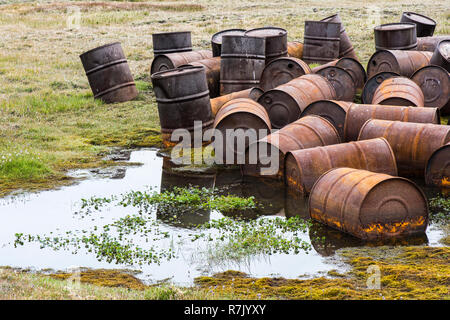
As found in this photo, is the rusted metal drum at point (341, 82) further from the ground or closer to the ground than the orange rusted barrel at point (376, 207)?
further from the ground

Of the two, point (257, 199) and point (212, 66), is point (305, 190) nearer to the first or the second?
point (257, 199)

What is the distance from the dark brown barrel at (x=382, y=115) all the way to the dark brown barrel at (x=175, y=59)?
5318 millimetres

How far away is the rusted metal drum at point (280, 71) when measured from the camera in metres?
12.7

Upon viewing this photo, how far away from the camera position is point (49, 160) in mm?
10203

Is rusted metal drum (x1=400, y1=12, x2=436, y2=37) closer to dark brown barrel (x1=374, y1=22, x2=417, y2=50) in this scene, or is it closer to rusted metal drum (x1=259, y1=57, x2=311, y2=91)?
dark brown barrel (x1=374, y1=22, x2=417, y2=50)

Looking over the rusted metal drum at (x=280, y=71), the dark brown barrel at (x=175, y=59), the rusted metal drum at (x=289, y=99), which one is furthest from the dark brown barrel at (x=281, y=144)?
the dark brown barrel at (x=175, y=59)

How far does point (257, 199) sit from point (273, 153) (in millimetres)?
880

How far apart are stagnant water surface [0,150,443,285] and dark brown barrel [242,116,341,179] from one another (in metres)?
0.23

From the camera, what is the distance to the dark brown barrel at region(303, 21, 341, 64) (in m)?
14.9

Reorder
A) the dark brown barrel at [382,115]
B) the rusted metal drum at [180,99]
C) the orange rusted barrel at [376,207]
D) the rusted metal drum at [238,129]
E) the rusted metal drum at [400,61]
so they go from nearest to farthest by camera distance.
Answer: the orange rusted barrel at [376,207] → the dark brown barrel at [382,115] → the rusted metal drum at [238,129] → the rusted metal drum at [180,99] → the rusted metal drum at [400,61]

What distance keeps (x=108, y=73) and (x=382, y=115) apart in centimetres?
713

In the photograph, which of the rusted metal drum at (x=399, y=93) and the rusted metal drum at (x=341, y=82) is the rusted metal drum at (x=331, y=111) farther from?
the rusted metal drum at (x=341, y=82)

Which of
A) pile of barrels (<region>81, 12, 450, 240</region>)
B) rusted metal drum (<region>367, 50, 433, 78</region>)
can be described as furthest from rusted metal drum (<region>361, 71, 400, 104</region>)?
rusted metal drum (<region>367, 50, 433, 78</region>)

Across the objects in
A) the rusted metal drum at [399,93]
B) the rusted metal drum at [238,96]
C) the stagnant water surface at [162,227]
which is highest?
the rusted metal drum at [399,93]
